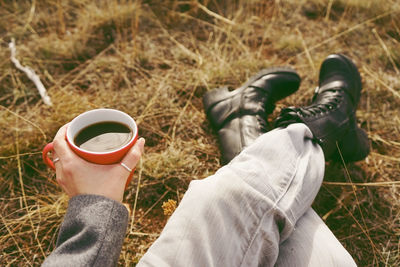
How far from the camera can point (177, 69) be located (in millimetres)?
2207

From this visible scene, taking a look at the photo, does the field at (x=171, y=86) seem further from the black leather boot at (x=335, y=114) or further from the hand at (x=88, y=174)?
the hand at (x=88, y=174)

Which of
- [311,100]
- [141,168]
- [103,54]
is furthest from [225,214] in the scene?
[103,54]

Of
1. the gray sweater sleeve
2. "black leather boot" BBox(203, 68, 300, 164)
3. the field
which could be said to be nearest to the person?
the gray sweater sleeve

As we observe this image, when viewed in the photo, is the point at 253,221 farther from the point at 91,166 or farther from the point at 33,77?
the point at 33,77

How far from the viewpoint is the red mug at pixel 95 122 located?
958mm

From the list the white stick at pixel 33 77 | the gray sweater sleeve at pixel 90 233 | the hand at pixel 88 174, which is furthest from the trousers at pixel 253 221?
the white stick at pixel 33 77

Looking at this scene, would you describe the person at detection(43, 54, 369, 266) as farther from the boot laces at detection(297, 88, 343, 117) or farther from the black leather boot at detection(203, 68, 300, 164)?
the black leather boot at detection(203, 68, 300, 164)

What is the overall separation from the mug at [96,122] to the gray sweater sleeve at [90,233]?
13 centimetres

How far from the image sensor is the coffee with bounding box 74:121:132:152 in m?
1.10

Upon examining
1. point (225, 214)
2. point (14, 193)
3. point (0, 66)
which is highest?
point (225, 214)

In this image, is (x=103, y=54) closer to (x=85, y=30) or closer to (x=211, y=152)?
(x=85, y=30)

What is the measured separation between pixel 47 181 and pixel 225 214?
1.12 metres

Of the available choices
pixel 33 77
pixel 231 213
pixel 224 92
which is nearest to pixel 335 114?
pixel 224 92

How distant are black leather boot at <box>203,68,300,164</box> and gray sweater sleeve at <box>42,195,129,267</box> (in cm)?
89
